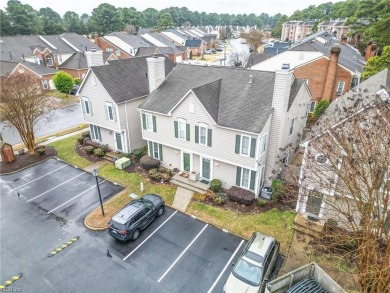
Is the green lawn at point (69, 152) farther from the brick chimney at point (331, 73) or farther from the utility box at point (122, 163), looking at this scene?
the brick chimney at point (331, 73)

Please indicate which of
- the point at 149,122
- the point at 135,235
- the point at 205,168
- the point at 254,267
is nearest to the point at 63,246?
the point at 135,235

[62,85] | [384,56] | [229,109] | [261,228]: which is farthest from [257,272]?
[62,85]

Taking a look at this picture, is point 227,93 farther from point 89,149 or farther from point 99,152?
point 89,149

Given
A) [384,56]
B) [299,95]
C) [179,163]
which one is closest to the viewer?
[299,95]

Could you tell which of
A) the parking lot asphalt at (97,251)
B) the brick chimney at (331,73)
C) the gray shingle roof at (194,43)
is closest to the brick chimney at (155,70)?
the parking lot asphalt at (97,251)

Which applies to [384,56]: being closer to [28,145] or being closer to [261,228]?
[261,228]
